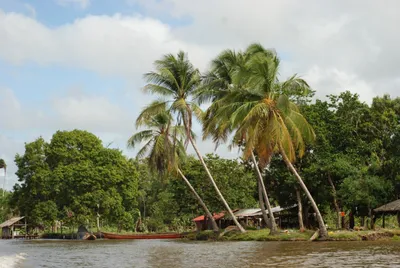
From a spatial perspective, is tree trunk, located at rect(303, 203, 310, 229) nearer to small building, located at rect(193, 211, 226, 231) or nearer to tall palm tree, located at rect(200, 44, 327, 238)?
small building, located at rect(193, 211, 226, 231)

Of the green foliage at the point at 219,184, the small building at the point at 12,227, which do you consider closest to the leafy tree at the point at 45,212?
the green foliage at the point at 219,184

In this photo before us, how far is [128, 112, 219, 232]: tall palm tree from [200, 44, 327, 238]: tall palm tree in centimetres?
715

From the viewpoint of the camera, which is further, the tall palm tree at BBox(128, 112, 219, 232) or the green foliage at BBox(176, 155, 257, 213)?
the green foliage at BBox(176, 155, 257, 213)

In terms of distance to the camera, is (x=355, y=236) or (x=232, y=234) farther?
(x=232, y=234)

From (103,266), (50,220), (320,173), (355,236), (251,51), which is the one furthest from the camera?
(50,220)

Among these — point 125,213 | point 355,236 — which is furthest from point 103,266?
point 125,213

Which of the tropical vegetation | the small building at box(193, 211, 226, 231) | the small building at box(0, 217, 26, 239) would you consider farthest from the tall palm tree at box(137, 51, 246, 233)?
the small building at box(0, 217, 26, 239)

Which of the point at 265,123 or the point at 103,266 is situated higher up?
the point at 265,123

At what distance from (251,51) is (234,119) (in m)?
7.08

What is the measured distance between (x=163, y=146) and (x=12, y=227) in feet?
99.5

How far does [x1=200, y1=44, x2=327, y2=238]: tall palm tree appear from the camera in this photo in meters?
24.9

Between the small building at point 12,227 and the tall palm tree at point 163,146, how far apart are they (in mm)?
25773

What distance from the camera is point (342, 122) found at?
112ft

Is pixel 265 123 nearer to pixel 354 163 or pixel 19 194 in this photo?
pixel 354 163
